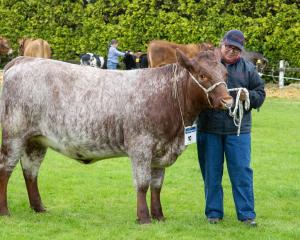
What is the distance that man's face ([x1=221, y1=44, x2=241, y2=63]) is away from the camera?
7706mm

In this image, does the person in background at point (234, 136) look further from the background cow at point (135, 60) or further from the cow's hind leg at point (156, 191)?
the background cow at point (135, 60)

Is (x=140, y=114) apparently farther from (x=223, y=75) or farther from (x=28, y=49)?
(x=28, y=49)

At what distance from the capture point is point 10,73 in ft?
26.8

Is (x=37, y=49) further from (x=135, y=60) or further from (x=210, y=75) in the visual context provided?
(x=210, y=75)

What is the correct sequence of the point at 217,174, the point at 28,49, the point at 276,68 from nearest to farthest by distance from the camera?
the point at 217,174 < the point at 28,49 < the point at 276,68

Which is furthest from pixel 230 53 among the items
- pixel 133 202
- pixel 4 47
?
pixel 4 47

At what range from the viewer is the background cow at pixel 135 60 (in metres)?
24.6

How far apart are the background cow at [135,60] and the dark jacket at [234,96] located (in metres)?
16.7

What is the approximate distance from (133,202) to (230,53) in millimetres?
2675

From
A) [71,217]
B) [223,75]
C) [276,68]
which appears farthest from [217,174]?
[276,68]

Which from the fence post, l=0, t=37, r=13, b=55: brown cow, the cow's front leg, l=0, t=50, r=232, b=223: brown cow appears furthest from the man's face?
l=0, t=37, r=13, b=55: brown cow

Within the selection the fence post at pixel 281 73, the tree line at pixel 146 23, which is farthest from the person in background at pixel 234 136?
the tree line at pixel 146 23

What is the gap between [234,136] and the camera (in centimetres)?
780

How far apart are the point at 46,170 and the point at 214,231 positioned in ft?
15.3
